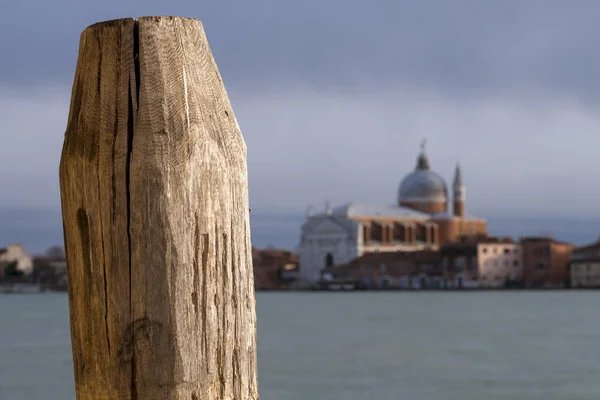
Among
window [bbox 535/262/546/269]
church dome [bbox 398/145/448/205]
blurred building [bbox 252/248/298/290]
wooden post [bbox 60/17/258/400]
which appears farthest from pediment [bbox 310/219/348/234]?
wooden post [bbox 60/17/258/400]

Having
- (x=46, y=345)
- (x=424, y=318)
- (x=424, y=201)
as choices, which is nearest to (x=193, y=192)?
(x=46, y=345)

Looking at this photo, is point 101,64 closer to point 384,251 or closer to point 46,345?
point 46,345

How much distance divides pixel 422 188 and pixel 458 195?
12.4ft

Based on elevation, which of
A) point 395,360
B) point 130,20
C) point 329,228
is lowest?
point 395,360

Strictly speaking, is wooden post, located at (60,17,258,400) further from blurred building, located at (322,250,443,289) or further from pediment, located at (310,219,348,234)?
pediment, located at (310,219,348,234)

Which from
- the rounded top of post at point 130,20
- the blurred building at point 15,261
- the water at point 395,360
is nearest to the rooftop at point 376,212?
the blurred building at point 15,261

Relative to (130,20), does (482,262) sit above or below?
below

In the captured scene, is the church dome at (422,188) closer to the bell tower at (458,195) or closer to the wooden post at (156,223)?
the bell tower at (458,195)

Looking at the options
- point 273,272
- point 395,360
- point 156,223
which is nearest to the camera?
point 156,223

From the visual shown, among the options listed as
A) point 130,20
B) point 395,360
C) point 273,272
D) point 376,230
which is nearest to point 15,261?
point 273,272

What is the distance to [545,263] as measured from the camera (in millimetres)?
51000

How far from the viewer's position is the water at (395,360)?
11766 millimetres

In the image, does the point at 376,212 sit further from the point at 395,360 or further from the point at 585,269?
the point at 395,360

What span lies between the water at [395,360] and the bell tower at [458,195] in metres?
31.5
